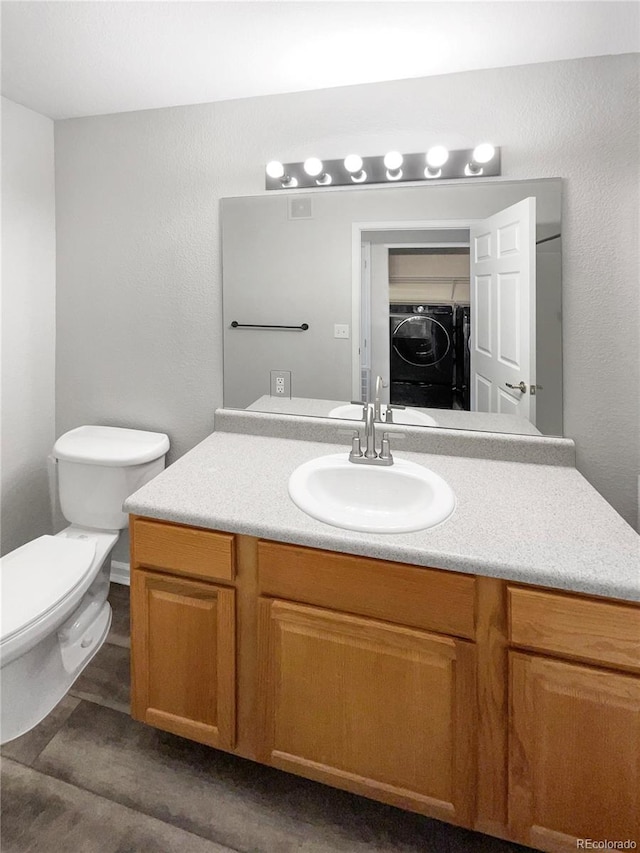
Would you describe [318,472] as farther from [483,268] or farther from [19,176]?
[19,176]

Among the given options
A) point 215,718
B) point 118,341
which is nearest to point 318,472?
point 215,718

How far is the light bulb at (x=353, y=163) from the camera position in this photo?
5.58 ft

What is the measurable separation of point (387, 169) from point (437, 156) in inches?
6.9

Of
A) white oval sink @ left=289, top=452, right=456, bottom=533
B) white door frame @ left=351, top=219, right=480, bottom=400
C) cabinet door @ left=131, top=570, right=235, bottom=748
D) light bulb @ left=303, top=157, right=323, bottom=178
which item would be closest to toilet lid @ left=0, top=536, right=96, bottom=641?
cabinet door @ left=131, top=570, right=235, bottom=748

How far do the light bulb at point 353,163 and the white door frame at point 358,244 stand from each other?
0.63 ft

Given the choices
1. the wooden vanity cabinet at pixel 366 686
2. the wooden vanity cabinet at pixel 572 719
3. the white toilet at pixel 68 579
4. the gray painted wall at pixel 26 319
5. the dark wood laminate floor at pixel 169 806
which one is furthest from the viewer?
the gray painted wall at pixel 26 319

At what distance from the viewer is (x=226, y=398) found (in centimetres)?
199

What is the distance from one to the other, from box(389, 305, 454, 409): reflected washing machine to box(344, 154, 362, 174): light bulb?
52 centimetres

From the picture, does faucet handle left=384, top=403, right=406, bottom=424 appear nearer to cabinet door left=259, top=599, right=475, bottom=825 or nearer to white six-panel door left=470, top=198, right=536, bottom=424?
white six-panel door left=470, top=198, right=536, bottom=424

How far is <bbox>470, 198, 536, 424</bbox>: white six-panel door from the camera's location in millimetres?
1579

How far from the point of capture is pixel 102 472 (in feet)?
6.40

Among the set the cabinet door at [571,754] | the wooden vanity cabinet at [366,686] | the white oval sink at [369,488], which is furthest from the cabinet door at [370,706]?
the white oval sink at [369,488]

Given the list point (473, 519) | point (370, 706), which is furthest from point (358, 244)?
point (370, 706)

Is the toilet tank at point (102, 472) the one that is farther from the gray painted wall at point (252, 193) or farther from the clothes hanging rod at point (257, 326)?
the clothes hanging rod at point (257, 326)
